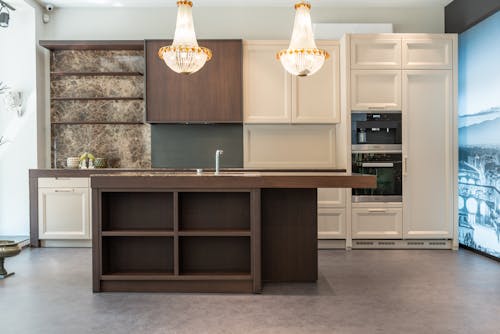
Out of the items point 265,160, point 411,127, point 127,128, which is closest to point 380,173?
point 411,127

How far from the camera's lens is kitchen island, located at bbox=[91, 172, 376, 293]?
11.2 ft

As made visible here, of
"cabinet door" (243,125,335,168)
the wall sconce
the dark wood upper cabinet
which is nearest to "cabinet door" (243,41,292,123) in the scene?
the dark wood upper cabinet

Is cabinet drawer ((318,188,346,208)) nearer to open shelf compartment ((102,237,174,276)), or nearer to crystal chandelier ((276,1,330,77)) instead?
crystal chandelier ((276,1,330,77))

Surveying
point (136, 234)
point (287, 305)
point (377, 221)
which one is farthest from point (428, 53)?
point (136, 234)

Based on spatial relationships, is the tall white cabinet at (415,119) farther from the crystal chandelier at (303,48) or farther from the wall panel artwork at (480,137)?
the crystal chandelier at (303,48)

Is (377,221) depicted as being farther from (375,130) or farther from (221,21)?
(221,21)

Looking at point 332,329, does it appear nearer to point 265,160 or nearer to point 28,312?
point 28,312

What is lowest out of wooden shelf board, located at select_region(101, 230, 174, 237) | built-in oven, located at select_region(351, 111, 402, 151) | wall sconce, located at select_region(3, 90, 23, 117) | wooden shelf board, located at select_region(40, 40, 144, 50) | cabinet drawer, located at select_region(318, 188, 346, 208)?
wooden shelf board, located at select_region(101, 230, 174, 237)

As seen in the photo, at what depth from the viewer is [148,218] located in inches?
142

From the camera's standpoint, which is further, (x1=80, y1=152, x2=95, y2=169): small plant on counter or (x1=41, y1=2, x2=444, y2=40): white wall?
(x1=41, y1=2, x2=444, y2=40): white wall

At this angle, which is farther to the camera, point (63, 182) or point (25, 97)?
point (25, 97)

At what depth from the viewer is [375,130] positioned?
5.21m

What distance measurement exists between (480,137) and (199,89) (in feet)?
10.7

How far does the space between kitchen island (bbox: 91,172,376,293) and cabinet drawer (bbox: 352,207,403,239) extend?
1.70m
